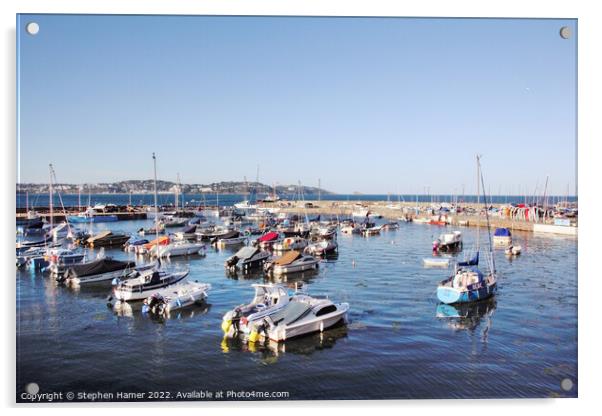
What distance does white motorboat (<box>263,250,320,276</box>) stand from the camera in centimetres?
2200

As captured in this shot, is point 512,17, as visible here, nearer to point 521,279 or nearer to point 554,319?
point 554,319

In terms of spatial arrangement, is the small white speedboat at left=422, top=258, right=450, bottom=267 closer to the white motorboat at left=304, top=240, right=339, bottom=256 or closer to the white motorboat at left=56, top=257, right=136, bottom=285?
the white motorboat at left=304, top=240, right=339, bottom=256

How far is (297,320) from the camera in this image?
39.4 ft

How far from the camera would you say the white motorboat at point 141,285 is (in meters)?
16.1

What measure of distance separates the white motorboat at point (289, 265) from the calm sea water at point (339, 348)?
125 inches

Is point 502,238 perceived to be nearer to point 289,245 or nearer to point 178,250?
point 289,245

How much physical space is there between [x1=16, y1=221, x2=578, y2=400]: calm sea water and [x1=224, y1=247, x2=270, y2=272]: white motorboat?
3910 millimetres

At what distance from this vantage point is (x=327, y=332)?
40.0 ft

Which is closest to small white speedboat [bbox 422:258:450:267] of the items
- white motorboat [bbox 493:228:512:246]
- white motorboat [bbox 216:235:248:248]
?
white motorboat [bbox 493:228:512:246]

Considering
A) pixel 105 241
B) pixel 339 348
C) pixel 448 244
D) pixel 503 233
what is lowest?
pixel 339 348

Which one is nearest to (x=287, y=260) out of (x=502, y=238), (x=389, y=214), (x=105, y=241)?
(x=502, y=238)

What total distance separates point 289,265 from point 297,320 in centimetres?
1016
